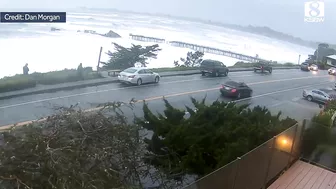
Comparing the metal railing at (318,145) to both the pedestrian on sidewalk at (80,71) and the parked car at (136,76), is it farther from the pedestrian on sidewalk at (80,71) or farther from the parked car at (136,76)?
the pedestrian on sidewalk at (80,71)

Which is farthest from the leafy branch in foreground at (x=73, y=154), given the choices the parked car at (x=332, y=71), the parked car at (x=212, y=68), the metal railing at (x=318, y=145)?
the parked car at (x=332, y=71)

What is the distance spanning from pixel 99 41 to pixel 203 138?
17392mm

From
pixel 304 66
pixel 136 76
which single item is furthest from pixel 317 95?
pixel 304 66

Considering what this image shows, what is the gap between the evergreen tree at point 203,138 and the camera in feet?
23.8

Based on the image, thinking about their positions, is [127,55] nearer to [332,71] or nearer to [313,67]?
[332,71]

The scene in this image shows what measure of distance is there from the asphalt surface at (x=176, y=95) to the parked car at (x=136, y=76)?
43cm

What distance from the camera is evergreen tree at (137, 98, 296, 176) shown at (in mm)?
7258

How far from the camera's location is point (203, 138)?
A: 7910 mm

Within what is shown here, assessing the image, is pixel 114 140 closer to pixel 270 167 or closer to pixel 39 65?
pixel 270 167

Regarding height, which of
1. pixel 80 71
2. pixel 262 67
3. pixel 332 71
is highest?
pixel 80 71

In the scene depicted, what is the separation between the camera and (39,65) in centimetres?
2175

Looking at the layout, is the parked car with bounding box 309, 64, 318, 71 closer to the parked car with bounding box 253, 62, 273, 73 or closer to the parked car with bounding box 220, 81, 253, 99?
the parked car with bounding box 253, 62, 273, 73

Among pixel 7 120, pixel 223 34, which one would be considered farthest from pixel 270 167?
pixel 223 34

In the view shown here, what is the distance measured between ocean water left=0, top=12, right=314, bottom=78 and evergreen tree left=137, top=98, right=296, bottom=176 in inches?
349
